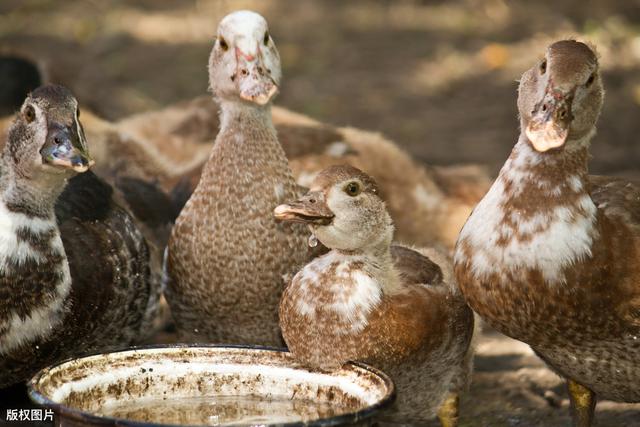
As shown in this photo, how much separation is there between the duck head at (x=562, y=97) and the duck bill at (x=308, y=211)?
2.65ft

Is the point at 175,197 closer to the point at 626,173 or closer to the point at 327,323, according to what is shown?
the point at 327,323

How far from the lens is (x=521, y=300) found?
13.9 ft

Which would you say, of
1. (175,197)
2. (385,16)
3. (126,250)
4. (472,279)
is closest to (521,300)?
(472,279)

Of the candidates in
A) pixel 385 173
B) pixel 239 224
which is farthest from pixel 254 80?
pixel 385 173

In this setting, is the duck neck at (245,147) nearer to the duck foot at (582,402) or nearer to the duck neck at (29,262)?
the duck neck at (29,262)

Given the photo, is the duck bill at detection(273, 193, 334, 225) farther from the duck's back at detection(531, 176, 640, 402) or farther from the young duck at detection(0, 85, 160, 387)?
the duck's back at detection(531, 176, 640, 402)

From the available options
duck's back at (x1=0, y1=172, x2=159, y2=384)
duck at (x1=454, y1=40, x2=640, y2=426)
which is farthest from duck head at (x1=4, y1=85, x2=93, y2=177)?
duck at (x1=454, y1=40, x2=640, y2=426)

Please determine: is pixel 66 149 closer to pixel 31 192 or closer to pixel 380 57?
pixel 31 192

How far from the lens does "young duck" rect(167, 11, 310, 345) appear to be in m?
5.01

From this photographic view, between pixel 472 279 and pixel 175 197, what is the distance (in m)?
2.51

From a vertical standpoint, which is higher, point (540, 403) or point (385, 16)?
point (385, 16)

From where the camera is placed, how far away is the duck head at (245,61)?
5.04m

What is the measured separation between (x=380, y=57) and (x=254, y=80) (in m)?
7.02

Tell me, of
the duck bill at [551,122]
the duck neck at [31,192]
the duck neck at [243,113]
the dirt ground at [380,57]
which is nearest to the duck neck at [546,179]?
the duck bill at [551,122]
